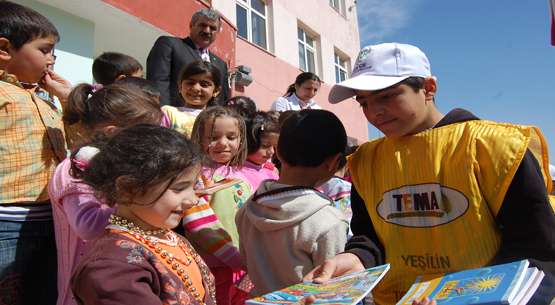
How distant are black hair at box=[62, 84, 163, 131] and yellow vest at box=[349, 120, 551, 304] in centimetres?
129

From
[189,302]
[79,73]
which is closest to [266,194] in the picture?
[189,302]

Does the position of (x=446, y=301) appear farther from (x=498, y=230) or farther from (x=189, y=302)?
(x=189, y=302)

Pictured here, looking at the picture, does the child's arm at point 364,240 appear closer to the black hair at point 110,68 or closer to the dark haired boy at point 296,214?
the dark haired boy at point 296,214

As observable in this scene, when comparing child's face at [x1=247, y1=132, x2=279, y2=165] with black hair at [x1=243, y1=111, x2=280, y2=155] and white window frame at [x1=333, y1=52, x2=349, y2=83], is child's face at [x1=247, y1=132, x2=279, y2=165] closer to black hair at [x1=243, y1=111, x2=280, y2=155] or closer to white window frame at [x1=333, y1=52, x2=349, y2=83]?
black hair at [x1=243, y1=111, x2=280, y2=155]

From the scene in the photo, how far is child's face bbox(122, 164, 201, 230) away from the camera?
138 cm

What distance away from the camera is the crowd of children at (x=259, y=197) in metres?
1.22

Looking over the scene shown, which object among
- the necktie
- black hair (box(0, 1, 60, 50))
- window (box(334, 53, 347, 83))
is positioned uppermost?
window (box(334, 53, 347, 83))

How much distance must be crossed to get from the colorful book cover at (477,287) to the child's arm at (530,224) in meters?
0.18

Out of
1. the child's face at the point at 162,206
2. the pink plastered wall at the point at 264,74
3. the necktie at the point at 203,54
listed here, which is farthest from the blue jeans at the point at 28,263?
the pink plastered wall at the point at 264,74

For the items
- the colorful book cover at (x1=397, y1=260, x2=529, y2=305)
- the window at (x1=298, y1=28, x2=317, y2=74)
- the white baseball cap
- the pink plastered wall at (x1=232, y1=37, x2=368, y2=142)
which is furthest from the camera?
the window at (x1=298, y1=28, x2=317, y2=74)

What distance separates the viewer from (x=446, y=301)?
3.04 feet

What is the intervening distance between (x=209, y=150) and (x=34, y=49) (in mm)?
1157

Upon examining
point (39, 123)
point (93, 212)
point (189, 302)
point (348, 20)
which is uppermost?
point (348, 20)

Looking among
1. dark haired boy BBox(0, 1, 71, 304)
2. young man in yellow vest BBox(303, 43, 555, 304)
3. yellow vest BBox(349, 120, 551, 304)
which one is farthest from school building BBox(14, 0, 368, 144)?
yellow vest BBox(349, 120, 551, 304)
